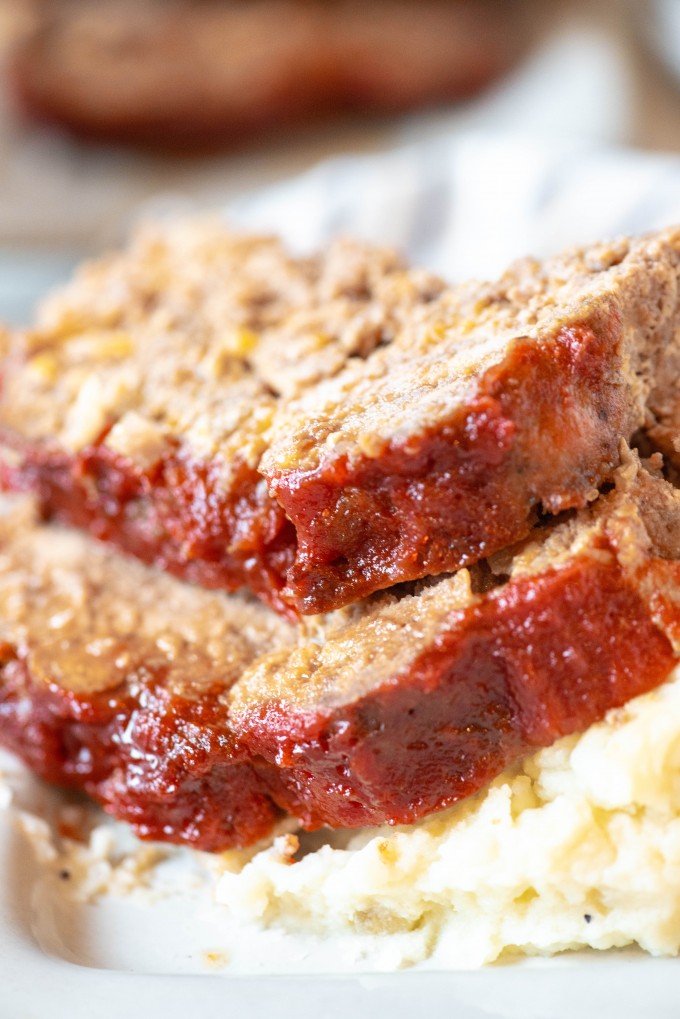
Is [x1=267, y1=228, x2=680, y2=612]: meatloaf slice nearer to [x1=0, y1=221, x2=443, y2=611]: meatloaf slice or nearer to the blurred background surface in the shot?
[x1=0, y1=221, x2=443, y2=611]: meatloaf slice

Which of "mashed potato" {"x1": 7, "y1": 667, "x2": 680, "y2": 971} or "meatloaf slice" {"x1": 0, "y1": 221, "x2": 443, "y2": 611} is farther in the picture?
"meatloaf slice" {"x1": 0, "y1": 221, "x2": 443, "y2": 611}

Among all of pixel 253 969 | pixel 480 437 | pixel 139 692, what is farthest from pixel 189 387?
pixel 253 969

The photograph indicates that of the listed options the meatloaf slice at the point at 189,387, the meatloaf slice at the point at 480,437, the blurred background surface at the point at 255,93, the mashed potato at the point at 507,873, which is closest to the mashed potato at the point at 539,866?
the mashed potato at the point at 507,873

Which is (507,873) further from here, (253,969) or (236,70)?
(236,70)

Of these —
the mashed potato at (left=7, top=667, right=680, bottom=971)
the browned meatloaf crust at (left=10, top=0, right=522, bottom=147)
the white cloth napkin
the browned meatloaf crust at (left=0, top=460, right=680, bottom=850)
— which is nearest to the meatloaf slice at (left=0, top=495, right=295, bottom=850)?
the browned meatloaf crust at (left=0, top=460, right=680, bottom=850)

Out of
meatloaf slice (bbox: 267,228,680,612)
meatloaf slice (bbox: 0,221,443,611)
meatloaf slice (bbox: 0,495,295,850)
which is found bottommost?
meatloaf slice (bbox: 0,495,295,850)
